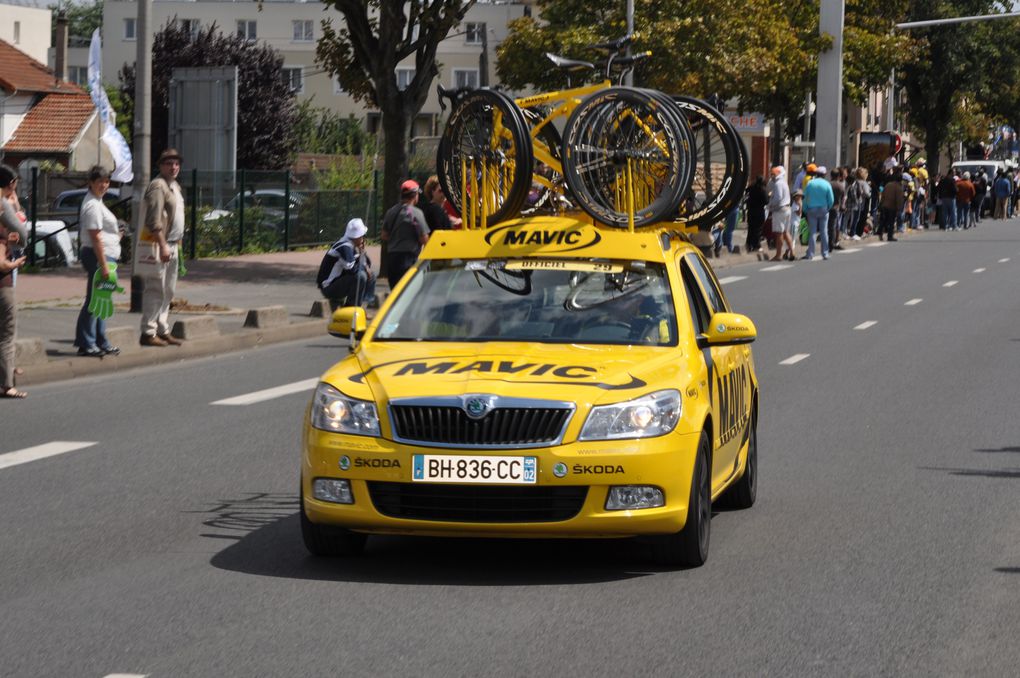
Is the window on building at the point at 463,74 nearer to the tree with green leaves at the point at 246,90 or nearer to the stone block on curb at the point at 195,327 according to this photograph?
the tree with green leaves at the point at 246,90

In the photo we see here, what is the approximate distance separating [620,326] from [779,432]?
4.33 meters

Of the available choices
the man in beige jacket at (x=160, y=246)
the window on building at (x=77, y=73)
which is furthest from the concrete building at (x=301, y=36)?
the man in beige jacket at (x=160, y=246)

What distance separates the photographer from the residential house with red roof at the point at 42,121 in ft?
218

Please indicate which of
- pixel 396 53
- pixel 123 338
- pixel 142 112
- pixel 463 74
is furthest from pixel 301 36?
pixel 123 338

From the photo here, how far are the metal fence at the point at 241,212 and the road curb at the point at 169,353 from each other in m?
8.80

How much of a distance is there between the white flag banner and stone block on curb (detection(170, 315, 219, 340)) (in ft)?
17.1

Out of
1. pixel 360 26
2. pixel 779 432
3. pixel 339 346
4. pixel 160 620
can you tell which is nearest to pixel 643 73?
pixel 360 26

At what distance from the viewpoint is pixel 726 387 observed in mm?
8727

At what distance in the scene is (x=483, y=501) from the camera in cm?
737

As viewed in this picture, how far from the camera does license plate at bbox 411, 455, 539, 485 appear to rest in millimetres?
7305

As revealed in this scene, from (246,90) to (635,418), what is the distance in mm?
63971

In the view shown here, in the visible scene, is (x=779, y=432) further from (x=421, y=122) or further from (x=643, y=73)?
(x=421, y=122)

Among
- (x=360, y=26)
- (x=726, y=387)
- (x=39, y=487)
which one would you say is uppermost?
(x=360, y=26)

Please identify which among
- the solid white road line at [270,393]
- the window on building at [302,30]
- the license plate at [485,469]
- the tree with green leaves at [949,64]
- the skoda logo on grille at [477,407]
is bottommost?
the solid white road line at [270,393]
